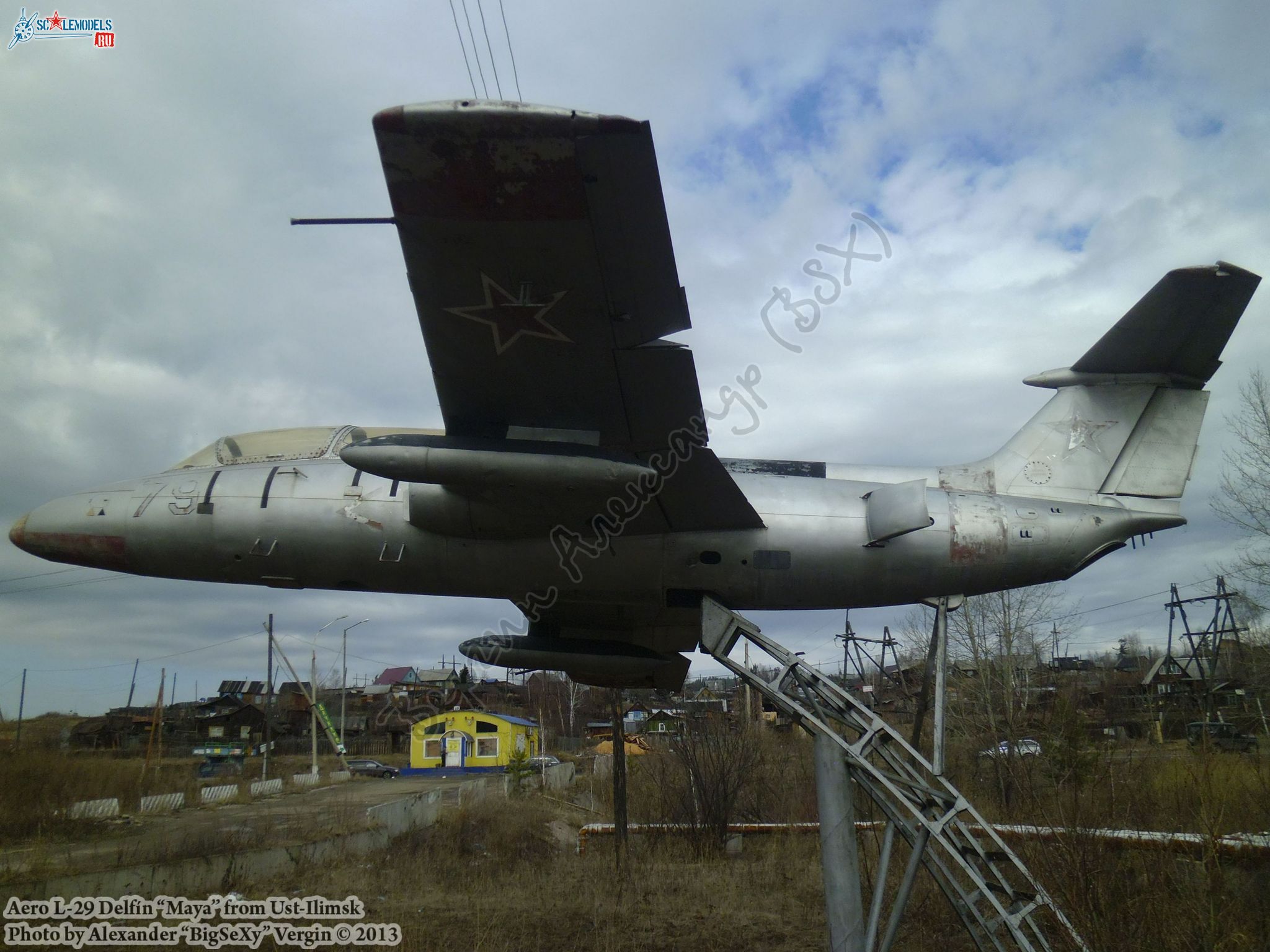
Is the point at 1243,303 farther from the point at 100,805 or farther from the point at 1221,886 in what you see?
the point at 100,805

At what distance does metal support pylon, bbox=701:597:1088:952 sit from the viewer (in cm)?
588

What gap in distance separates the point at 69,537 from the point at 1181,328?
37.6ft

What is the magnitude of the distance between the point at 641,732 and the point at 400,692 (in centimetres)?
2029

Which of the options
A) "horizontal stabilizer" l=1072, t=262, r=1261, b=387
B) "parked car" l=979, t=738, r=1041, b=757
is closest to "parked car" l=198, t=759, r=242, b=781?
"parked car" l=979, t=738, r=1041, b=757

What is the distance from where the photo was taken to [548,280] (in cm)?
543

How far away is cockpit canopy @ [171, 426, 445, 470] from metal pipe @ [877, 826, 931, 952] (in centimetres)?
610

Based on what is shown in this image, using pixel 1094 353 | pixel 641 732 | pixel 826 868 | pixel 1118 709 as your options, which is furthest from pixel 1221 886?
pixel 641 732

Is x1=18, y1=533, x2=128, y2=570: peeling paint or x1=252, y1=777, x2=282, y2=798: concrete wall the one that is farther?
x1=252, y1=777, x2=282, y2=798: concrete wall

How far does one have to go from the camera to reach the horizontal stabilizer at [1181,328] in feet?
20.9

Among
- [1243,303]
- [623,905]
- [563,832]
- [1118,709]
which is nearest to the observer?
[1243,303]

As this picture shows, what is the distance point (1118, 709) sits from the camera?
94.0 ft

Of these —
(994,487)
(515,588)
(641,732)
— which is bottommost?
(641,732)

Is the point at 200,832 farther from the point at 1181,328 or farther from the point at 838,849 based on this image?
the point at 1181,328

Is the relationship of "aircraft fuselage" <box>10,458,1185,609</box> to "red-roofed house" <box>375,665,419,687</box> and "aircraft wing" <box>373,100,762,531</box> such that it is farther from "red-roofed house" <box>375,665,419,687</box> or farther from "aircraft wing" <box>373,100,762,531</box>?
"red-roofed house" <box>375,665,419,687</box>
